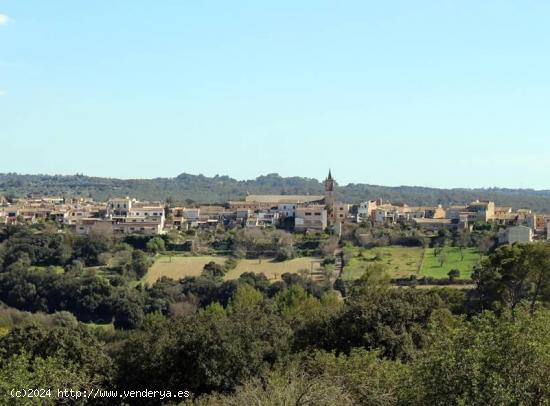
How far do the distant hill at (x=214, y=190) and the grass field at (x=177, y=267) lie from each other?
59747mm

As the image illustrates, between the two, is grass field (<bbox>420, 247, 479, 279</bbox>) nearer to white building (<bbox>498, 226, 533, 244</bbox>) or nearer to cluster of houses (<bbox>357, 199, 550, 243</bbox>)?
white building (<bbox>498, 226, 533, 244</bbox>)

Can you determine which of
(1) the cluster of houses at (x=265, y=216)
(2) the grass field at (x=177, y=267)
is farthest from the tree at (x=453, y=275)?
(1) the cluster of houses at (x=265, y=216)

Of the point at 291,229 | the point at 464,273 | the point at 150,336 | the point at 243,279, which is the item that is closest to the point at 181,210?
Result: the point at 291,229

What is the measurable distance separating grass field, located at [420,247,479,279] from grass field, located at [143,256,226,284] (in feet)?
41.8

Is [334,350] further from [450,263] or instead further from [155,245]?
[155,245]

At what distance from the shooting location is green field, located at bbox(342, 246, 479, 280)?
44.8 metres

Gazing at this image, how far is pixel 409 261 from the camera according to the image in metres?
48.9

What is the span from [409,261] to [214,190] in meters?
102

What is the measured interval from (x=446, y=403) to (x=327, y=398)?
1820 mm

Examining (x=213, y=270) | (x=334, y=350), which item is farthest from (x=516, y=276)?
(x=213, y=270)

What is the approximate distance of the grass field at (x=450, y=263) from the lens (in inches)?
1731

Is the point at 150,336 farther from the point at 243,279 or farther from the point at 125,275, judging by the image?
the point at 125,275

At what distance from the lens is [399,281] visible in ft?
141

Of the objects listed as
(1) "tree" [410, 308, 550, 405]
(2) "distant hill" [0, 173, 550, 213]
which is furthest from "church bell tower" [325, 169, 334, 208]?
(1) "tree" [410, 308, 550, 405]
